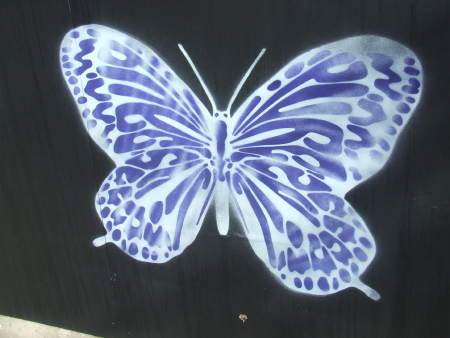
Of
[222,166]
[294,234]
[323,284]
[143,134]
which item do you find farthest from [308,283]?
[143,134]

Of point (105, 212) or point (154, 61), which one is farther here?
point (105, 212)

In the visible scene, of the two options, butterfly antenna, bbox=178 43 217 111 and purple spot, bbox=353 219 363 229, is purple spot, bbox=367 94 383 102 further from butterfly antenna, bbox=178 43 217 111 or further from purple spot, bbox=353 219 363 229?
butterfly antenna, bbox=178 43 217 111

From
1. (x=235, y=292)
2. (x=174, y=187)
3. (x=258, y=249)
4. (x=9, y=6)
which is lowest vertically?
(x=235, y=292)

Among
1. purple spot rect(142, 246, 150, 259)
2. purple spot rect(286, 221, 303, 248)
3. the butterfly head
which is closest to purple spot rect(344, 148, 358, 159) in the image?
purple spot rect(286, 221, 303, 248)

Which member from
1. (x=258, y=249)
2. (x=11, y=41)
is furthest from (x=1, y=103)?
(x=258, y=249)

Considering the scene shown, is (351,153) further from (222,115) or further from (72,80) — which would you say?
(72,80)

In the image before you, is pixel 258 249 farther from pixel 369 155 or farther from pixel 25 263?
pixel 25 263

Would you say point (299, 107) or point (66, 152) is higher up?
point (299, 107)
